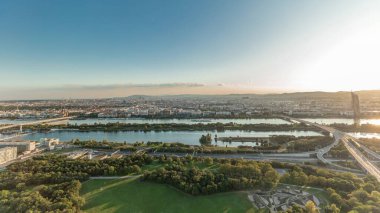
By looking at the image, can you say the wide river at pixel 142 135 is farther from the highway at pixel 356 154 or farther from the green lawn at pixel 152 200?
the green lawn at pixel 152 200

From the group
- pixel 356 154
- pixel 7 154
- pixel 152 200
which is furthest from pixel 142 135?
pixel 356 154

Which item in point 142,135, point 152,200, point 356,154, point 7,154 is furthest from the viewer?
point 142,135

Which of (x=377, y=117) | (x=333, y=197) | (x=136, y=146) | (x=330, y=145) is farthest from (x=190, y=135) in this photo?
(x=377, y=117)

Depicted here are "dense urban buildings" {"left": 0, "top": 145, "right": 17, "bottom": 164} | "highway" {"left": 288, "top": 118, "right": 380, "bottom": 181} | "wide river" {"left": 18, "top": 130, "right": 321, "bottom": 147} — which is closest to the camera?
"highway" {"left": 288, "top": 118, "right": 380, "bottom": 181}

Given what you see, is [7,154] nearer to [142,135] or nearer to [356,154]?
[142,135]

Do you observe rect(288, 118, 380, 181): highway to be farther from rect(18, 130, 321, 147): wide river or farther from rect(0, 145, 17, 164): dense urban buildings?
rect(0, 145, 17, 164): dense urban buildings

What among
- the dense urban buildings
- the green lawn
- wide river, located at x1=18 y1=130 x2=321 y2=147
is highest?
the dense urban buildings

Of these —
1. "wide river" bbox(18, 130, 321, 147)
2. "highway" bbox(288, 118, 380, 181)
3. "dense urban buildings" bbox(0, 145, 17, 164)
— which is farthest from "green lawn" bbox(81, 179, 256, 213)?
"wide river" bbox(18, 130, 321, 147)

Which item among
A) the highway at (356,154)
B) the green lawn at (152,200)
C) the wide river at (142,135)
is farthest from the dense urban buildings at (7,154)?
the highway at (356,154)
